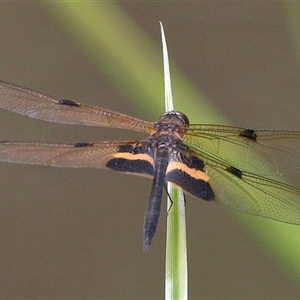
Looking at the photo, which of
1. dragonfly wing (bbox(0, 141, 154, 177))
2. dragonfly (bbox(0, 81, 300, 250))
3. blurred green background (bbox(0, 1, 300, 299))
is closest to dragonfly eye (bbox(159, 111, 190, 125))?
dragonfly (bbox(0, 81, 300, 250))

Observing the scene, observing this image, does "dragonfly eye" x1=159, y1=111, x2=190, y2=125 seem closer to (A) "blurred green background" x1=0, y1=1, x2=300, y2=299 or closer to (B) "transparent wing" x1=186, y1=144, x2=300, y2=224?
A: (B) "transparent wing" x1=186, y1=144, x2=300, y2=224

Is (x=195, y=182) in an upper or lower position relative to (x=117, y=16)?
lower

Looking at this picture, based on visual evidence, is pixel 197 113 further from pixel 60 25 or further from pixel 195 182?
pixel 60 25

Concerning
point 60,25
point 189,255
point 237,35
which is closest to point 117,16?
point 60,25

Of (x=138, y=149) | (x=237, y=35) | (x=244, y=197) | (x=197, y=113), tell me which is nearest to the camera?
(x=244, y=197)

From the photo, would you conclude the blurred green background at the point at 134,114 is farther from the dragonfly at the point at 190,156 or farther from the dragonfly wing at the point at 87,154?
the dragonfly wing at the point at 87,154

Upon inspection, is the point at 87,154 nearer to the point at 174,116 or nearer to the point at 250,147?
the point at 174,116
